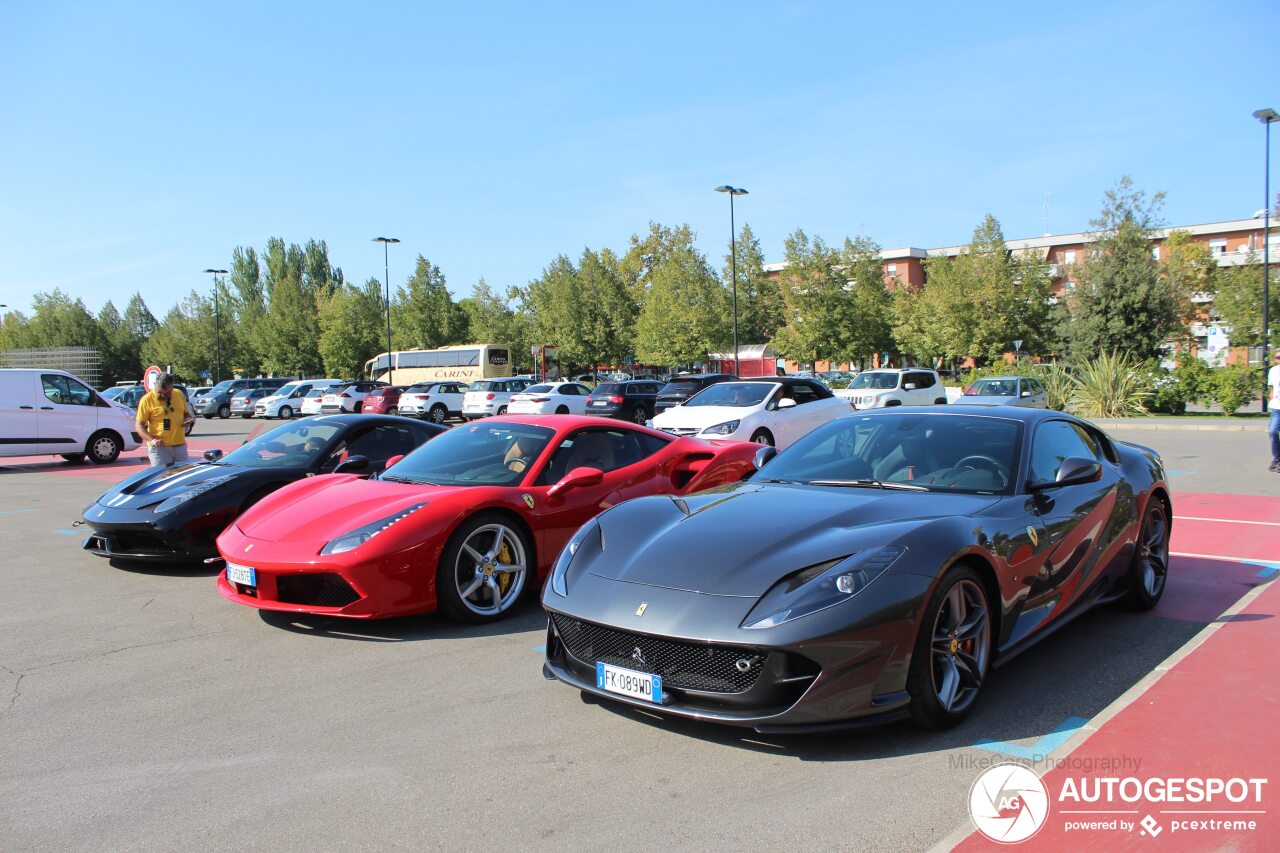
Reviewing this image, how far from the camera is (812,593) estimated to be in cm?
346

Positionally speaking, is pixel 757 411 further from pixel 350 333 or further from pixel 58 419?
pixel 350 333

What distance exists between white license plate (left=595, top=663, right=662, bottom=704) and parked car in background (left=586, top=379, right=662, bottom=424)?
942 inches

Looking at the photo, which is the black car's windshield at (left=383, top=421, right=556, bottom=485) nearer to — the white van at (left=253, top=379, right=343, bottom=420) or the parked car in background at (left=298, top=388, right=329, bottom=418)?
the parked car in background at (left=298, top=388, right=329, bottom=418)

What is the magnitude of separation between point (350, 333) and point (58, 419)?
163ft

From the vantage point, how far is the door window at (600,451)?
20.7 ft

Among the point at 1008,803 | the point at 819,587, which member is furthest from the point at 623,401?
the point at 1008,803

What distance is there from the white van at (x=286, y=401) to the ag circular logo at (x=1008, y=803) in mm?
40853

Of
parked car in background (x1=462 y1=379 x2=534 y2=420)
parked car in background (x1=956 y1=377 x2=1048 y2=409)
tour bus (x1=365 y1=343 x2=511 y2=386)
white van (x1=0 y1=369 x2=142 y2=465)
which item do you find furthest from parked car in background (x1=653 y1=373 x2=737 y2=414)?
tour bus (x1=365 y1=343 x2=511 y2=386)

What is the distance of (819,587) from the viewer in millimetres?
3480

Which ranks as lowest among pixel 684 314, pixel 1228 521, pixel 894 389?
pixel 1228 521

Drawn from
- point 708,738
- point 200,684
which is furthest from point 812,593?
point 200,684

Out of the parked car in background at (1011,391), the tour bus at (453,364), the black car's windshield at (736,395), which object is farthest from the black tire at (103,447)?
the tour bus at (453,364)

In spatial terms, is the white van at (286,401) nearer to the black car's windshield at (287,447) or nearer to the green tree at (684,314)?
the green tree at (684,314)

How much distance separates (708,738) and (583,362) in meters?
54.1
